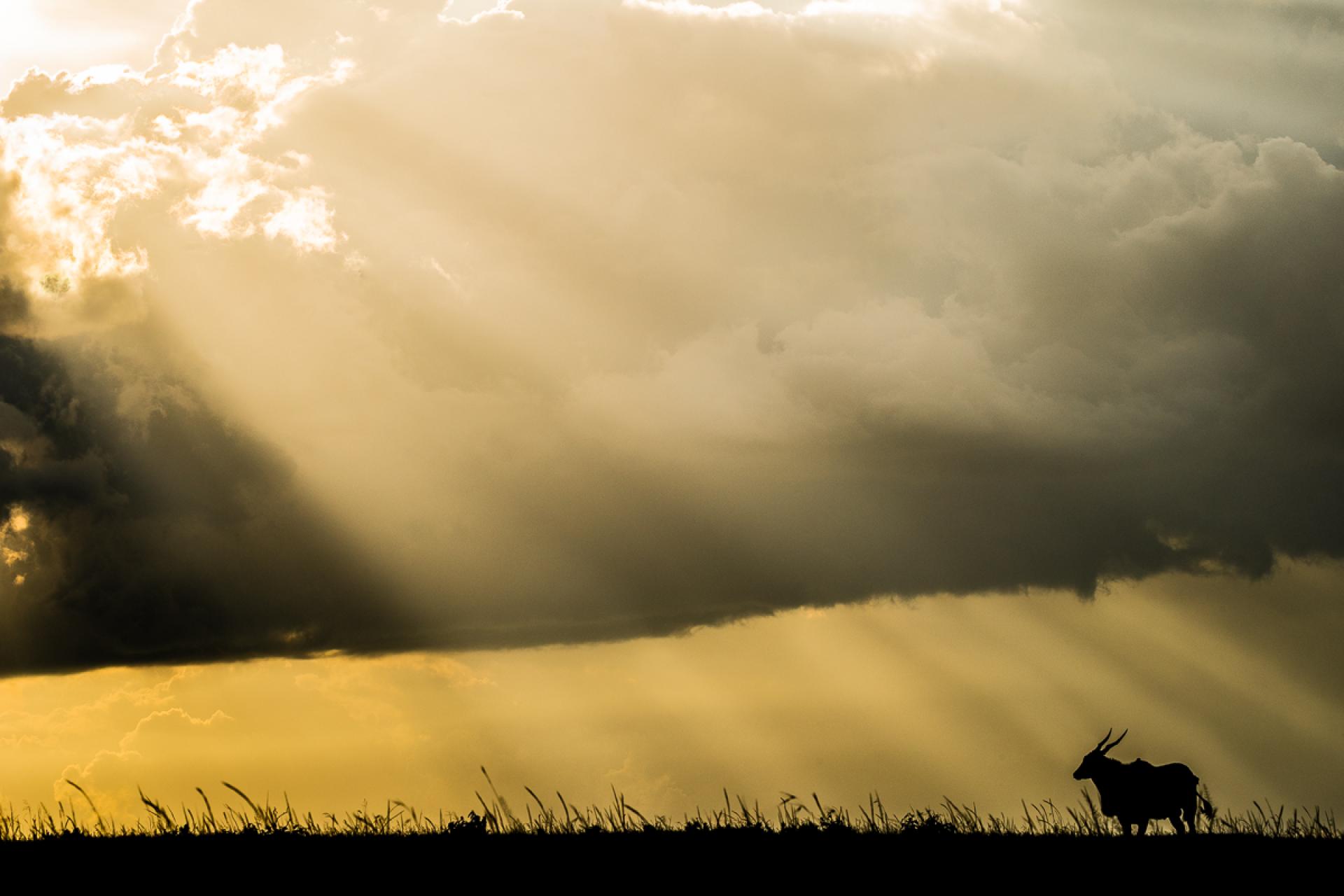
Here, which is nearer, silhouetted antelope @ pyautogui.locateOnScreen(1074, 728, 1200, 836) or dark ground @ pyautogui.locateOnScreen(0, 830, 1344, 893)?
dark ground @ pyautogui.locateOnScreen(0, 830, 1344, 893)

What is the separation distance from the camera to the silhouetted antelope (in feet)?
101

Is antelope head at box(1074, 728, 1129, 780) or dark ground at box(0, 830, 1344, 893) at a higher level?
dark ground at box(0, 830, 1344, 893)

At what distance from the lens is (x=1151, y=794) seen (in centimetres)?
3114

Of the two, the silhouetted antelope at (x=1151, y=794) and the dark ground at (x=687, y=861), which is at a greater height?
the dark ground at (x=687, y=861)

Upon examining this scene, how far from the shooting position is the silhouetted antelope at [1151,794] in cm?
3077

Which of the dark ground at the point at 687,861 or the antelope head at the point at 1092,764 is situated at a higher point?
the dark ground at the point at 687,861

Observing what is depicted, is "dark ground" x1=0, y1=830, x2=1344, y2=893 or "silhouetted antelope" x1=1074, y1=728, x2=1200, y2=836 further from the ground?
"dark ground" x1=0, y1=830, x2=1344, y2=893

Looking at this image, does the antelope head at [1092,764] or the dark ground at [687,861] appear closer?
the dark ground at [687,861]

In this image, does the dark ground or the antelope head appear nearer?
the dark ground

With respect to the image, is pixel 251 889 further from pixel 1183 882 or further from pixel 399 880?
pixel 1183 882

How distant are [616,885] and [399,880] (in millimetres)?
2879

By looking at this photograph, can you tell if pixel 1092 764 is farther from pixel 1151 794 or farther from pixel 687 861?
pixel 687 861

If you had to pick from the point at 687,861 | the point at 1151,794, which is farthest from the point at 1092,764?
the point at 687,861

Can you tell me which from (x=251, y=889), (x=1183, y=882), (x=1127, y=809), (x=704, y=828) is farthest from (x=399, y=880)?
(x=1127, y=809)
